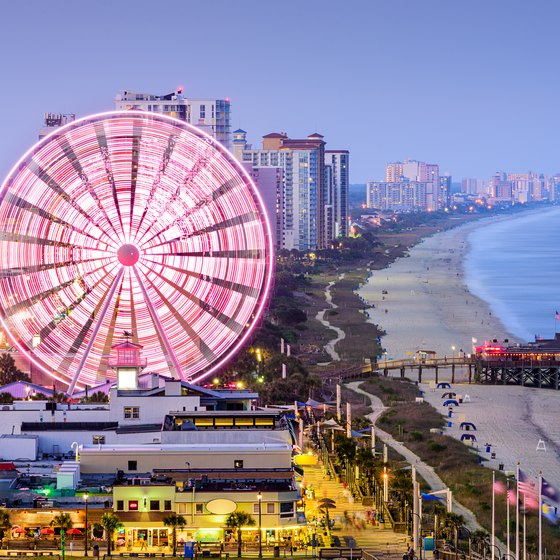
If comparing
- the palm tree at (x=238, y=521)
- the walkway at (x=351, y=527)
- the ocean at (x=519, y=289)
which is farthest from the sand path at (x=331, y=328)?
the palm tree at (x=238, y=521)

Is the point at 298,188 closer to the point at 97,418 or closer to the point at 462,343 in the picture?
the point at 462,343

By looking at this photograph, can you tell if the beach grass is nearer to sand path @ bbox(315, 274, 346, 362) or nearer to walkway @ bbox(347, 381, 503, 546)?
walkway @ bbox(347, 381, 503, 546)

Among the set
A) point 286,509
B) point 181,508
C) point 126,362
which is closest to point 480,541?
point 286,509

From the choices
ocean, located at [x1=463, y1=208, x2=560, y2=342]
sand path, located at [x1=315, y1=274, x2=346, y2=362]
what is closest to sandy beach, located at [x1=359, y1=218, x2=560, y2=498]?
ocean, located at [x1=463, y1=208, x2=560, y2=342]

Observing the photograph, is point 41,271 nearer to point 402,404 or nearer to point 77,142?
point 77,142

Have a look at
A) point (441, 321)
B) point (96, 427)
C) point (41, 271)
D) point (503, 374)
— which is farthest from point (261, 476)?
point (441, 321)

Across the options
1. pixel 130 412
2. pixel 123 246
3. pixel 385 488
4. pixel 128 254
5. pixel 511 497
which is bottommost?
pixel 511 497
